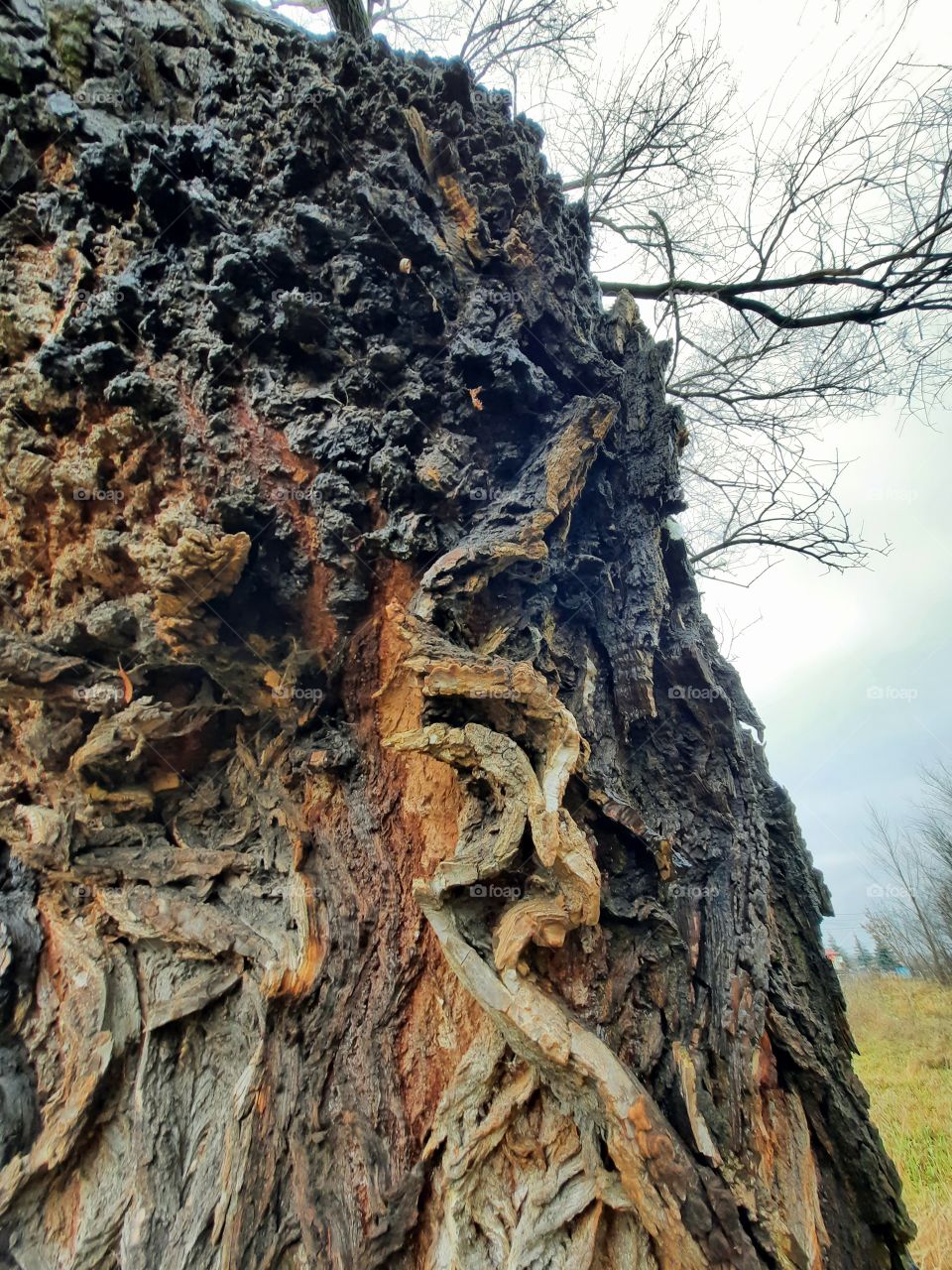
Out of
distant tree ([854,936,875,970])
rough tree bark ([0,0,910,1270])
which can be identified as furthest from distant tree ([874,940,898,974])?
rough tree bark ([0,0,910,1270])

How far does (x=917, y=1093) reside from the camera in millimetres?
4980

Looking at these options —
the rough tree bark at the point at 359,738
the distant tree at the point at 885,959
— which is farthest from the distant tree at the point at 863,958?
the rough tree bark at the point at 359,738

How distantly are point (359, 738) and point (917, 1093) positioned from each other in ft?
20.3

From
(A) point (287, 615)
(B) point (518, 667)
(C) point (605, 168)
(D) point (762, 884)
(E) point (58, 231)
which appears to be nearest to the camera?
(B) point (518, 667)

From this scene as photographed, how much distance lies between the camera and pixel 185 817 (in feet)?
7.63

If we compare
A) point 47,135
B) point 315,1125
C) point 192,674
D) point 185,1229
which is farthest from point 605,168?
point 185,1229

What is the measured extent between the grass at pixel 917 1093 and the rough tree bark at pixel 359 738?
2.83m

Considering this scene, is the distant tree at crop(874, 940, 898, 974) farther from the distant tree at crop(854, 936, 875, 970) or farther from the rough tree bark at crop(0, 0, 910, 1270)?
the rough tree bark at crop(0, 0, 910, 1270)


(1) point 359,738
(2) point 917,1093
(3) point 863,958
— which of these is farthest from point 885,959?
(1) point 359,738

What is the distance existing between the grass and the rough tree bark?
9.27 feet

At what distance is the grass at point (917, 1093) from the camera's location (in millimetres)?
3361

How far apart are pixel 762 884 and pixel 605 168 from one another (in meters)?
4.74

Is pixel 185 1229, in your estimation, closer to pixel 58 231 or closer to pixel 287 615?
pixel 287 615

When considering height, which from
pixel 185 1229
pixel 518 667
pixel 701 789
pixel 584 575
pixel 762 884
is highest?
pixel 584 575
